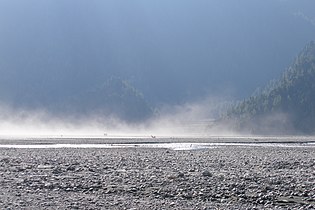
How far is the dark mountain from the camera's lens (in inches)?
5182

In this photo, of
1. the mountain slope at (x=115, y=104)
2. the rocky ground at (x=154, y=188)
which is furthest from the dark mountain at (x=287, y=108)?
the rocky ground at (x=154, y=188)

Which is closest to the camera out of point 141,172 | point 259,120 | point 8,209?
point 8,209

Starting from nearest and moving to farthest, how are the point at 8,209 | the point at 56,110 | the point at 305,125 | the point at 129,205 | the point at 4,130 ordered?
the point at 8,209
the point at 129,205
the point at 305,125
the point at 4,130
the point at 56,110

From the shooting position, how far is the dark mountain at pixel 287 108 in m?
132

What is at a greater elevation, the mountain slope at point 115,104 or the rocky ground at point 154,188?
the mountain slope at point 115,104

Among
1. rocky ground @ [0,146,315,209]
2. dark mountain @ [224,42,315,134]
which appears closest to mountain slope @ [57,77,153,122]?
dark mountain @ [224,42,315,134]

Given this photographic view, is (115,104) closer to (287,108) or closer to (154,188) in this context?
(287,108)

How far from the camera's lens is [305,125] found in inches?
5079

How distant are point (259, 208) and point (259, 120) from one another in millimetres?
125419

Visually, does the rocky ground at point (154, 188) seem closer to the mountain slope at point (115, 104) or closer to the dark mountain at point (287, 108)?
the dark mountain at point (287, 108)

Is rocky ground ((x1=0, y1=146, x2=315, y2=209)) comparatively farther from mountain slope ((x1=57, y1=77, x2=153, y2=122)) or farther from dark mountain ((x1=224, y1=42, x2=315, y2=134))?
mountain slope ((x1=57, y1=77, x2=153, y2=122))

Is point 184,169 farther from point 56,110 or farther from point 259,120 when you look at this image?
point 56,110

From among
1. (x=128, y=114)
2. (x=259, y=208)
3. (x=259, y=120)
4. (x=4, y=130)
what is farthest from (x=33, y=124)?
(x=259, y=208)

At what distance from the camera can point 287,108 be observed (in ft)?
449
